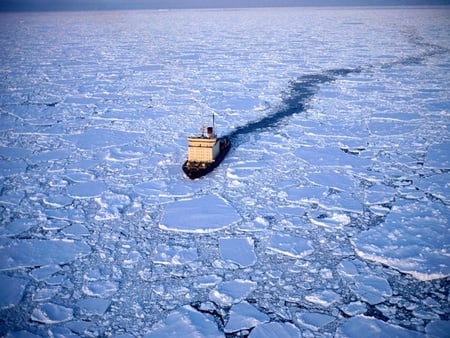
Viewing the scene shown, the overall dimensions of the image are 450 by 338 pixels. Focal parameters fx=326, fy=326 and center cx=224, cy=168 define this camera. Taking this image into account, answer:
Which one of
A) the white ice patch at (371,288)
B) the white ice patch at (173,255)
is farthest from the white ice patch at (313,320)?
the white ice patch at (173,255)

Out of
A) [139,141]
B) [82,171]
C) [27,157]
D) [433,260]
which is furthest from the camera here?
[139,141]

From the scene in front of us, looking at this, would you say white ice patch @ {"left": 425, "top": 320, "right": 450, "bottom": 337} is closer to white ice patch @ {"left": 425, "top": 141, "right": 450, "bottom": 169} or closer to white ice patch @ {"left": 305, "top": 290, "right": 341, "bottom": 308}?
white ice patch @ {"left": 305, "top": 290, "right": 341, "bottom": 308}

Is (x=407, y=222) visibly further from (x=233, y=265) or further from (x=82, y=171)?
(x=82, y=171)

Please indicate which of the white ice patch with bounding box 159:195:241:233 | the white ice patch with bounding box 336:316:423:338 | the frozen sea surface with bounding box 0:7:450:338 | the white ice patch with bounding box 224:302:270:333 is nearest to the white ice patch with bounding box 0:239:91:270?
the frozen sea surface with bounding box 0:7:450:338

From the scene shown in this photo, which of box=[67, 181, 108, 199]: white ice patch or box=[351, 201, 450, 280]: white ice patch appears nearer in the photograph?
box=[351, 201, 450, 280]: white ice patch

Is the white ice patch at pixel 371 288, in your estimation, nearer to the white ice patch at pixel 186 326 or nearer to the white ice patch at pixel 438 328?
the white ice patch at pixel 438 328

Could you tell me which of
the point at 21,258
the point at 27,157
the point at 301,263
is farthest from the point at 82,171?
the point at 301,263

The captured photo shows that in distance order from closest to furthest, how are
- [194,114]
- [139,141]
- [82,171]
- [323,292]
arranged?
[323,292]
[82,171]
[139,141]
[194,114]
